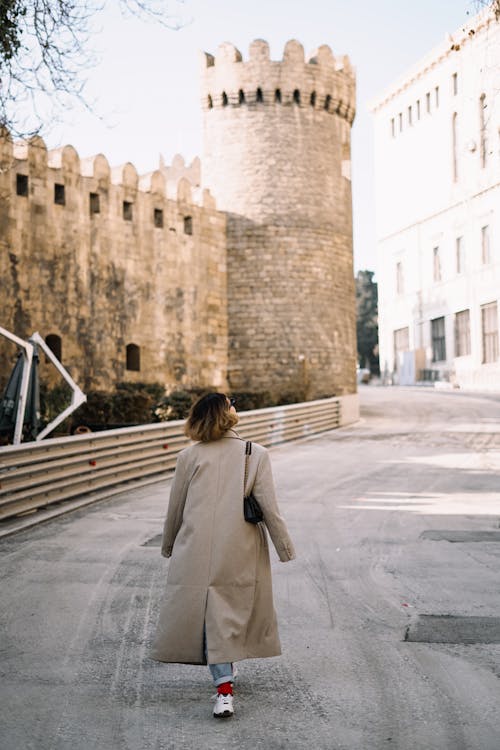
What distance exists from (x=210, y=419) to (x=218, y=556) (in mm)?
712

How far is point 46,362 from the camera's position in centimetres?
2464

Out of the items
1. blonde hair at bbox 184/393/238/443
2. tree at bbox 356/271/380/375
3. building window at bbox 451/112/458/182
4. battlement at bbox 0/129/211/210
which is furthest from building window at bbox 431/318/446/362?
blonde hair at bbox 184/393/238/443

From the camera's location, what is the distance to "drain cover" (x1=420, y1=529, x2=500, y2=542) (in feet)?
32.7

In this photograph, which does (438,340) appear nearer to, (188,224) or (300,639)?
(188,224)

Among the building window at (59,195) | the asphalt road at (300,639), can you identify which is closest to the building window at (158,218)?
the building window at (59,195)

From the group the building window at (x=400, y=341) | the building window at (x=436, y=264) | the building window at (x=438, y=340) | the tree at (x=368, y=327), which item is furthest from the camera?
the tree at (x=368, y=327)

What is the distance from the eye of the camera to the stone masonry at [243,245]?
27828 mm

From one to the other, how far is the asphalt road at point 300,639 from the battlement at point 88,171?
1381 centimetres

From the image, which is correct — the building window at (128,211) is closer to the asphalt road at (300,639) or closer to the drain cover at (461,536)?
the asphalt road at (300,639)

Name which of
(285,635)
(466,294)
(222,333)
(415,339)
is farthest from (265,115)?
(285,635)

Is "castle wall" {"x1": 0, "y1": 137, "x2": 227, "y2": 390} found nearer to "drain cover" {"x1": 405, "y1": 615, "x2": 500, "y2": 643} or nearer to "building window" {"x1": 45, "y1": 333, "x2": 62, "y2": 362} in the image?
"building window" {"x1": 45, "y1": 333, "x2": 62, "y2": 362}

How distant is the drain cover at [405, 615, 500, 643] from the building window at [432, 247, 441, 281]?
44288mm

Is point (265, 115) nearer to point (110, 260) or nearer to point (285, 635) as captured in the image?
→ point (110, 260)

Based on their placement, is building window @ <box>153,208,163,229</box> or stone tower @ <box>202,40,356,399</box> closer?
building window @ <box>153,208,163,229</box>
